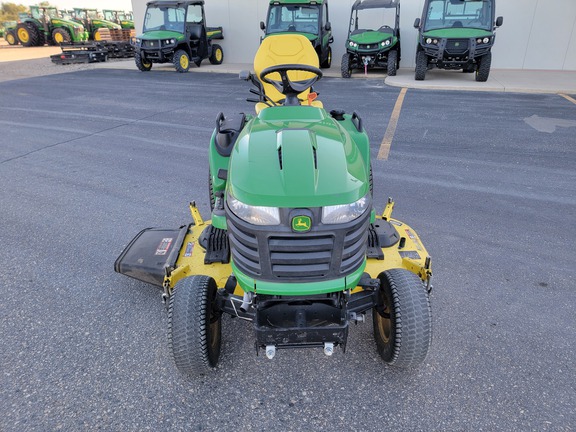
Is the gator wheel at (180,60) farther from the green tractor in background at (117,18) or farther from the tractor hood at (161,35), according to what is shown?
the green tractor in background at (117,18)

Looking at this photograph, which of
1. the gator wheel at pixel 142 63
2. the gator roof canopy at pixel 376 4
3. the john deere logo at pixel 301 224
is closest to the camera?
the john deere logo at pixel 301 224

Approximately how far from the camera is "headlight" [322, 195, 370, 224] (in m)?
1.74

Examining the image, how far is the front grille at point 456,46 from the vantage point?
9.70 m

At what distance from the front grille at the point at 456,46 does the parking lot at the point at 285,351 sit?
4.09 m

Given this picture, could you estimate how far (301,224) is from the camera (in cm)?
172

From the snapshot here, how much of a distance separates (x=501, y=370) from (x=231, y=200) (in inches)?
65.4

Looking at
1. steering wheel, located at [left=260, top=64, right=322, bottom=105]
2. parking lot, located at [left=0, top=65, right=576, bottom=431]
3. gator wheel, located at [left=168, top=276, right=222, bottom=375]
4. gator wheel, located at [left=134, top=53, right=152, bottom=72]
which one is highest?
steering wheel, located at [left=260, top=64, right=322, bottom=105]

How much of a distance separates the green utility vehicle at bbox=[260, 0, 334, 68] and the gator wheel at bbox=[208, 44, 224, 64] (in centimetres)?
324

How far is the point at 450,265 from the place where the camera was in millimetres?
3162

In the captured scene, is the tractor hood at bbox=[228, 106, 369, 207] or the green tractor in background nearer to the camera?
the tractor hood at bbox=[228, 106, 369, 207]

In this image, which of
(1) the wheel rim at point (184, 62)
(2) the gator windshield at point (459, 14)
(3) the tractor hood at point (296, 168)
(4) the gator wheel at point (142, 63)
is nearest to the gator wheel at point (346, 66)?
(2) the gator windshield at point (459, 14)

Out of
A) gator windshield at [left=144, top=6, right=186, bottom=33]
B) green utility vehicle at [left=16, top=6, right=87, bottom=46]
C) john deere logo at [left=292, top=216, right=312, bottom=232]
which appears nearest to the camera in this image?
john deere logo at [left=292, top=216, right=312, bottom=232]

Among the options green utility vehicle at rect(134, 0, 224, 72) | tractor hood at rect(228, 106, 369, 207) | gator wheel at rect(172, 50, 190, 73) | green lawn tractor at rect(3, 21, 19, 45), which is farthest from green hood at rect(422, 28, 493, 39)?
green lawn tractor at rect(3, 21, 19, 45)

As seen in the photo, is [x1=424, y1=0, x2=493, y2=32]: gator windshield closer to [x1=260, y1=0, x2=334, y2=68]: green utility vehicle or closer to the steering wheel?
[x1=260, y1=0, x2=334, y2=68]: green utility vehicle
